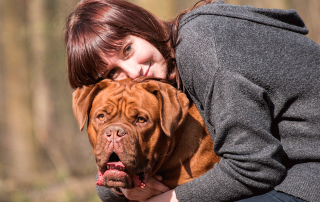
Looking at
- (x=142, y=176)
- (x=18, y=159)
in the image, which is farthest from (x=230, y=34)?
(x=18, y=159)

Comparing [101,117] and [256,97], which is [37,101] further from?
[256,97]

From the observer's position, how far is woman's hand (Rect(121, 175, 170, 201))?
3.30 metres

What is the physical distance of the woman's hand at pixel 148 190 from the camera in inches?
130

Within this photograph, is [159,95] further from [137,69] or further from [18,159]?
[18,159]

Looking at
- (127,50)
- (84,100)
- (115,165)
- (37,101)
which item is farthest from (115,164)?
(37,101)

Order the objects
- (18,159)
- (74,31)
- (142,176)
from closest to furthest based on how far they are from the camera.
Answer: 1. (142,176)
2. (74,31)
3. (18,159)

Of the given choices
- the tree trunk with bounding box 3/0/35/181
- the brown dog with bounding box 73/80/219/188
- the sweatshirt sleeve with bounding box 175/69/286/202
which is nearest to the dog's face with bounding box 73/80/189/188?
the brown dog with bounding box 73/80/219/188

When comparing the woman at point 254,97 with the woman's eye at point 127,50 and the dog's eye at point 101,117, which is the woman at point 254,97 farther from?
the dog's eye at point 101,117

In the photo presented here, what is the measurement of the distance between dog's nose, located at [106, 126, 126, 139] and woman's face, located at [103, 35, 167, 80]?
656 millimetres

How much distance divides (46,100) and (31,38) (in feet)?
9.50

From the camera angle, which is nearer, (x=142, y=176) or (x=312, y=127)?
(x=312, y=127)

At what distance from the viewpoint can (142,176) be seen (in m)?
3.17

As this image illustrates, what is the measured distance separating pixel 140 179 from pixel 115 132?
21.1 inches

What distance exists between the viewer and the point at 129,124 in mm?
3125
